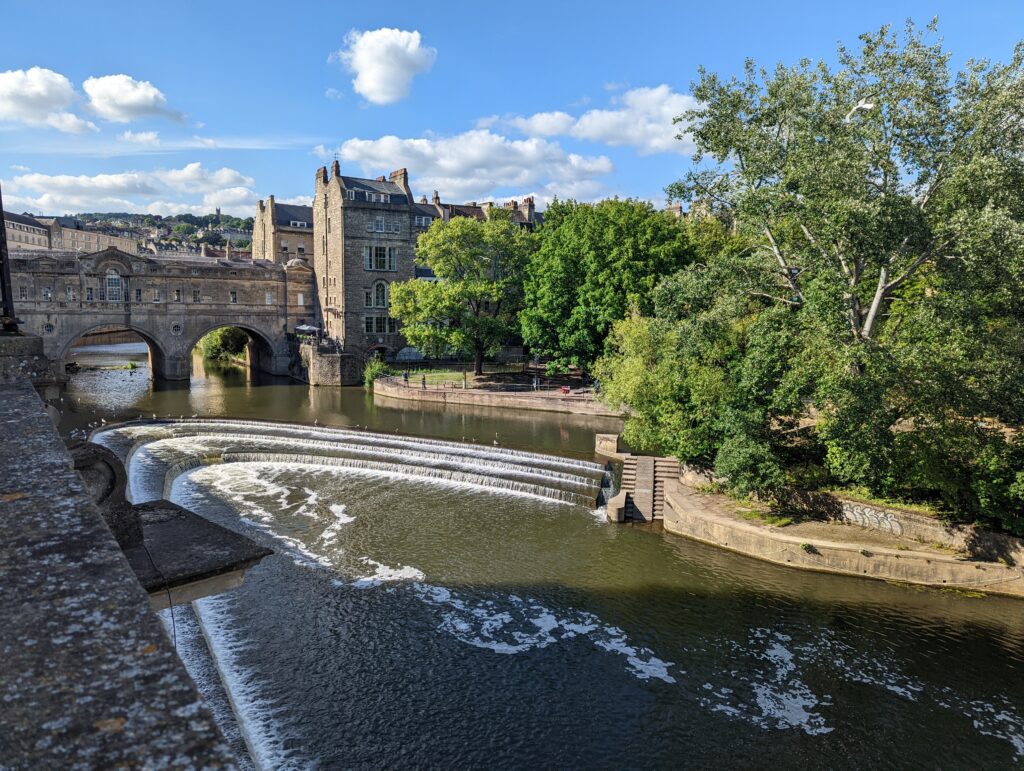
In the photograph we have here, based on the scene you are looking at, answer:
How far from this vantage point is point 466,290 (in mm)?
51406

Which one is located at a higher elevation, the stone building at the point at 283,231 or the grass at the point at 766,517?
the stone building at the point at 283,231

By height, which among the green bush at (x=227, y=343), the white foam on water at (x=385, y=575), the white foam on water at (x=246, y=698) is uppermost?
the green bush at (x=227, y=343)

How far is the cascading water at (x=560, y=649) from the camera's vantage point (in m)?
12.9

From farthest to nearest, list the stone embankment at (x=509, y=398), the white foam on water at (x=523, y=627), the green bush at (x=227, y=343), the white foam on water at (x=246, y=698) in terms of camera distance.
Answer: the green bush at (x=227, y=343) < the stone embankment at (x=509, y=398) < the white foam on water at (x=523, y=627) < the white foam on water at (x=246, y=698)

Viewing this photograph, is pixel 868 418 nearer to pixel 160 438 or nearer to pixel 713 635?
pixel 713 635

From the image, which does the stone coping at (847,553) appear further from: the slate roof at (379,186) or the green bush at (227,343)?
the green bush at (227,343)

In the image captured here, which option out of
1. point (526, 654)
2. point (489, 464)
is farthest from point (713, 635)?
point (489, 464)

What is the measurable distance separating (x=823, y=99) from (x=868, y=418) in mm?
10052

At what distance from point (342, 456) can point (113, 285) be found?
33.4 meters

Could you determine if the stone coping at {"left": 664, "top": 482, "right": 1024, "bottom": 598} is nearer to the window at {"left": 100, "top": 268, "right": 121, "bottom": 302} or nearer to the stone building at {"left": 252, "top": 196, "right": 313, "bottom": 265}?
the window at {"left": 100, "top": 268, "right": 121, "bottom": 302}

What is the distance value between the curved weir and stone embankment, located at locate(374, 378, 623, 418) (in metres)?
12.8

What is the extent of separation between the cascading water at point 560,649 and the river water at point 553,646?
0.05m

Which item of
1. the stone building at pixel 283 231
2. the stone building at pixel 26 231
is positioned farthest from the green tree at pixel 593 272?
the stone building at pixel 26 231

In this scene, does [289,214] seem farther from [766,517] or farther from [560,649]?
[560,649]
